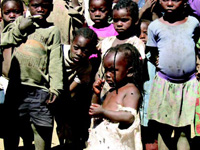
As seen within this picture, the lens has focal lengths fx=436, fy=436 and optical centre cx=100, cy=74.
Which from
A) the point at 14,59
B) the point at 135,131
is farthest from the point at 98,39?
the point at 135,131

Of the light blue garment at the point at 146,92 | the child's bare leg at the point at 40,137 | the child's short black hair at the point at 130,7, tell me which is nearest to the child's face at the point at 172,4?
the child's short black hair at the point at 130,7

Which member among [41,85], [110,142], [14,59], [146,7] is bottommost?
[110,142]

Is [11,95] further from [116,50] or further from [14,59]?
[116,50]

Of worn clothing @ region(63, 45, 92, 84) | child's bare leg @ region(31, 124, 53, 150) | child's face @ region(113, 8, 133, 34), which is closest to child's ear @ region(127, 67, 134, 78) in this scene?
child's face @ region(113, 8, 133, 34)

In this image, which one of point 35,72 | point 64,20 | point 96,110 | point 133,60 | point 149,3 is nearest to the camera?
point 96,110

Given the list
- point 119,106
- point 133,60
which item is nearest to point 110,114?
point 119,106

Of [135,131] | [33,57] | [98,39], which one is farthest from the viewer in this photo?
[98,39]

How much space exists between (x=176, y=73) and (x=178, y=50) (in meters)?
0.23

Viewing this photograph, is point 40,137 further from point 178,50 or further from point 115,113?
point 178,50

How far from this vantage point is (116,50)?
3682 millimetres

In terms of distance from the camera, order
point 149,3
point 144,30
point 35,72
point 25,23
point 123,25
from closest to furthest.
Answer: point 25,23 < point 35,72 < point 123,25 < point 144,30 < point 149,3

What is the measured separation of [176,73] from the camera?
169 inches

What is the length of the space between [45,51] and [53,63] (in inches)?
5.6

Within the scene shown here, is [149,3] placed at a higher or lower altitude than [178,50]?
higher
